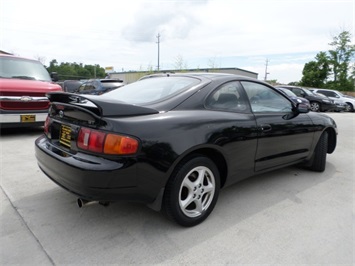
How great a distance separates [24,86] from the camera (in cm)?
579

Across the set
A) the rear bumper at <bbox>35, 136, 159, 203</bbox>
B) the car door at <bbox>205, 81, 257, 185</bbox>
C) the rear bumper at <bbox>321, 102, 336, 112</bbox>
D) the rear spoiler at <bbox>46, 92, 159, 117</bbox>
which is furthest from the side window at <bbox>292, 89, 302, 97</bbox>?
the rear bumper at <bbox>35, 136, 159, 203</bbox>

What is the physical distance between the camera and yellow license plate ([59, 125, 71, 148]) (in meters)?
2.41

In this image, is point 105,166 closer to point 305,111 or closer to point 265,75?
point 305,111

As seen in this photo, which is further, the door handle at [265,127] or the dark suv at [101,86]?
the dark suv at [101,86]

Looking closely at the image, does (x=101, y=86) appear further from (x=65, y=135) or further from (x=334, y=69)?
(x=334, y=69)

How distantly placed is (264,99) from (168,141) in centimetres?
164

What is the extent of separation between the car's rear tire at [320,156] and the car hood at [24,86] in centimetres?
531

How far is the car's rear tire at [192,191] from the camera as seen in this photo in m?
2.36

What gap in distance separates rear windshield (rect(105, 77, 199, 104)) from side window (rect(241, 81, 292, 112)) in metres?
0.71

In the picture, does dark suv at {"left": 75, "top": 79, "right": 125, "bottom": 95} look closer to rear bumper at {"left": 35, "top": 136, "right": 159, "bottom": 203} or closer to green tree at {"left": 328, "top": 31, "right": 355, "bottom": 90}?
rear bumper at {"left": 35, "top": 136, "right": 159, "bottom": 203}

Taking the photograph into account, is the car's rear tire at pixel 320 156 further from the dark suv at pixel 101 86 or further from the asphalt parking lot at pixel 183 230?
the dark suv at pixel 101 86

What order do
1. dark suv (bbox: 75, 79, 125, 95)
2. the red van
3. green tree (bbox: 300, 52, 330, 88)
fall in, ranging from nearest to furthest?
the red van
dark suv (bbox: 75, 79, 125, 95)
green tree (bbox: 300, 52, 330, 88)

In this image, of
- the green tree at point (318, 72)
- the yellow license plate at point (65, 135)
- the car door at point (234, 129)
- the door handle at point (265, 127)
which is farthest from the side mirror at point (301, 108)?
the green tree at point (318, 72)

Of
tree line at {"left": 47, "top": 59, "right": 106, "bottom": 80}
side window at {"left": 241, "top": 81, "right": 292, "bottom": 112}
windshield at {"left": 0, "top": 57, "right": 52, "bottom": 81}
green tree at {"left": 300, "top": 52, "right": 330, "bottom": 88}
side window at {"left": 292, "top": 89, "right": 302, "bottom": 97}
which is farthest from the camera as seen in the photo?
tree line at {"left": 47, "top": 59, "right": 106, "bottom": 80}
